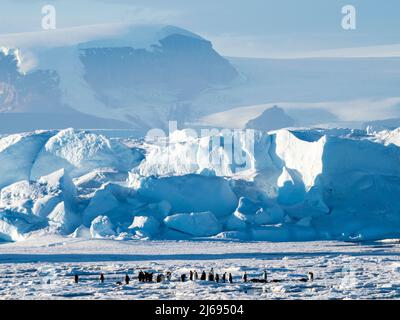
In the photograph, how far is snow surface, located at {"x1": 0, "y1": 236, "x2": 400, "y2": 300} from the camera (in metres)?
25.8

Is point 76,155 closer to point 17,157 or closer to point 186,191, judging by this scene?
point 17,157

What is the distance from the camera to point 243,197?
156 ft

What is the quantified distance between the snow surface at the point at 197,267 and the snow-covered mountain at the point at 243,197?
196cm

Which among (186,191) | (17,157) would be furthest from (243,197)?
(17,157)

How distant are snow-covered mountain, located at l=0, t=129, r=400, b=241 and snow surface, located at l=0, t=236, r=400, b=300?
6.43ft

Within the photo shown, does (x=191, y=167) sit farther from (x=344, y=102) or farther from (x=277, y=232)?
(x=344, y=102)

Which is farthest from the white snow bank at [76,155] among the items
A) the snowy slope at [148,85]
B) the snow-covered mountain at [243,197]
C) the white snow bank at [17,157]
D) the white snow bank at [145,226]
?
the snowy slope at [148,85]

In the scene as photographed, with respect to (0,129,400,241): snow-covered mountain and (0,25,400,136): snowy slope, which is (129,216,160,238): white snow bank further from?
(0,25,400,136): snowy slope

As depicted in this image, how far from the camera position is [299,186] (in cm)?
4875

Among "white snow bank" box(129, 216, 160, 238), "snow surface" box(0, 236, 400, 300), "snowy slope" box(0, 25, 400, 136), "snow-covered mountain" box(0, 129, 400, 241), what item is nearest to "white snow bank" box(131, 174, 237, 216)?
"snow-covered mountain" box(0, 129, 400, 241)

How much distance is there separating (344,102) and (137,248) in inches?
3937

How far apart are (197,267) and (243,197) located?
1443 centimetres

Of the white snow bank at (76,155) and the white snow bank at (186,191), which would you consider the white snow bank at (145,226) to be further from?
the white snow bank at (76,155)

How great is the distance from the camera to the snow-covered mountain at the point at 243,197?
1813 inches
